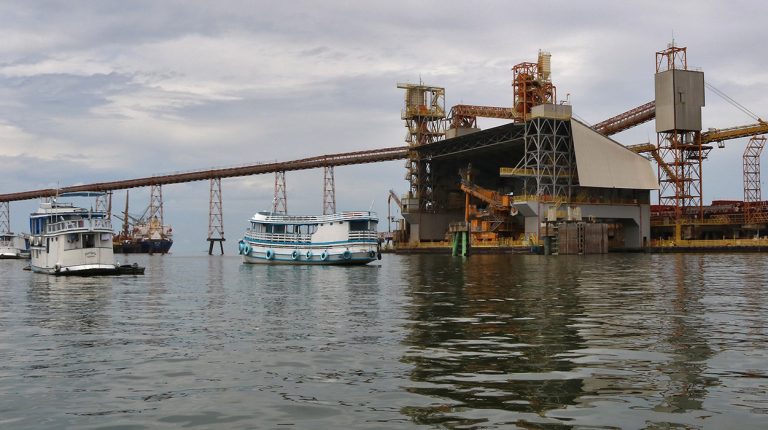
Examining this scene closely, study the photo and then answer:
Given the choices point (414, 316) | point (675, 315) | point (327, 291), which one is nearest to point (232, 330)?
point (414, 316)

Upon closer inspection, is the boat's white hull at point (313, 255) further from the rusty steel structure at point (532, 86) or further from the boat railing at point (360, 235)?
the rusty steel structure at point (532, 86)

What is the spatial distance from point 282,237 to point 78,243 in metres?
25.9

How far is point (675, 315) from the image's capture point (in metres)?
25.6

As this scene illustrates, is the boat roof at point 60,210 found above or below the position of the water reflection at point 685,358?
Answer: above

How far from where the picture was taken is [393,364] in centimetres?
1669

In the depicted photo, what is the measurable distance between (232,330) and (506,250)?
93.0m

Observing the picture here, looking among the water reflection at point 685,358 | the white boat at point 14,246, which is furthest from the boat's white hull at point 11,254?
the water reflection at point 685,358

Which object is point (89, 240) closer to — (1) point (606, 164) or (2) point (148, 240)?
(1) point (606, 164)

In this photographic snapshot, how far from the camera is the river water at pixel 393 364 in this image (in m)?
12.2

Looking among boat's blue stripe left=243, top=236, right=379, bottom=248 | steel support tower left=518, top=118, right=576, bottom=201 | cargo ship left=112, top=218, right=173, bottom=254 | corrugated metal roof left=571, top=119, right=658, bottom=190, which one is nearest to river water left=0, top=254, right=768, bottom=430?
boat's blue stripe left=243, top=236, right=379, bottom=248

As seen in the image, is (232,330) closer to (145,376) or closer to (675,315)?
(145,376)

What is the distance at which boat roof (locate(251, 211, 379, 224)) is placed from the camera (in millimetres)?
76556

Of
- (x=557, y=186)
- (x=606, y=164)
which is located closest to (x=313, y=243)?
(x=557, y=186)

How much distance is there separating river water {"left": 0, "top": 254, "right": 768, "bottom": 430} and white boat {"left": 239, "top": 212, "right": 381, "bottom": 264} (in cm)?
4318
